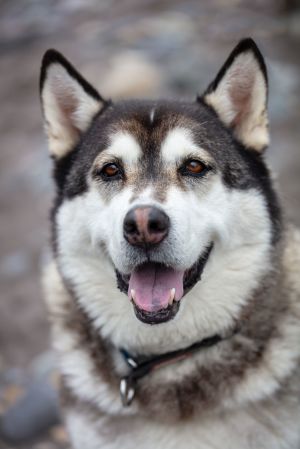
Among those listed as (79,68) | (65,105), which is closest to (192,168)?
(65,105)

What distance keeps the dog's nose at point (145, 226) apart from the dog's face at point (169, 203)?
12 mm

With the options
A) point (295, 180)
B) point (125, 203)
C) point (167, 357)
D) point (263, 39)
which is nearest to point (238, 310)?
point (167, 357)

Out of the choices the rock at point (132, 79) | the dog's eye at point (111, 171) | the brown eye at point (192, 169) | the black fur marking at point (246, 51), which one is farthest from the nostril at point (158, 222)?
the rock at point (132, 79)

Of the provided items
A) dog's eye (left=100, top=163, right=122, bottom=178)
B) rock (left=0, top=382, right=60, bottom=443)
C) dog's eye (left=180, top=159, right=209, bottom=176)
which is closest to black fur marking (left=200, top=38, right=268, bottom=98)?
dog's eye (left=180, top=159, right=209, bottom=176)

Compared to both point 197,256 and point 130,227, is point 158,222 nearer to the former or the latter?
point 130,227

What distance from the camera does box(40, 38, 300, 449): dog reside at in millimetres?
3314

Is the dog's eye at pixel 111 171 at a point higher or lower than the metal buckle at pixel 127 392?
higher

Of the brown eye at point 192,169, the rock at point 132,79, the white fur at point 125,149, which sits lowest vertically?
the brown eye at point 192,169

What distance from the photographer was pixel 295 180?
7.93m

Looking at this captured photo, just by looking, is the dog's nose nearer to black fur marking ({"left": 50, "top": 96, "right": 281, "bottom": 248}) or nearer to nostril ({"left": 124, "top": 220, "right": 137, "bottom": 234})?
nostril ({"left": 124, "top": 220, "right": 137, "bottom": 234})

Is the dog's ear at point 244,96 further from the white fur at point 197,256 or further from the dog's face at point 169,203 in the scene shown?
the white fur at point 197,256

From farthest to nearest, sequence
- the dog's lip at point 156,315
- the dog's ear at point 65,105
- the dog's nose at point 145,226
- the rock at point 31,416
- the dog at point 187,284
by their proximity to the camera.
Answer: the rock at point 31,416 < the dog's ear at point 65,105 < the dog at point 187,284 < the dog's lip at point 156,315 < the dog's nose at point 145,226

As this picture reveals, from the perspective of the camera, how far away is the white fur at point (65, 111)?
12.3ft

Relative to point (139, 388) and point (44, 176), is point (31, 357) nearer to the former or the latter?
point (139, 388)
